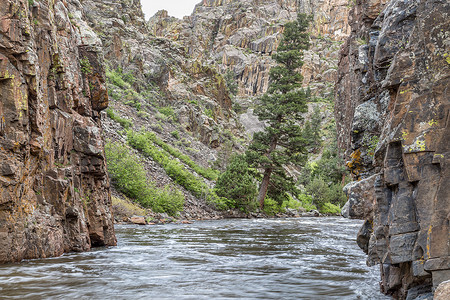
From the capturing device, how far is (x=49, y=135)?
1217 centimetres

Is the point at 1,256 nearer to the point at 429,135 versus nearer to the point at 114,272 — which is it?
the point at 114,272

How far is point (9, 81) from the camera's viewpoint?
33.1 ft

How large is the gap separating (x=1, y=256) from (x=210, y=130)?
52598 mm

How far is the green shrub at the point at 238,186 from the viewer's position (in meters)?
35.6

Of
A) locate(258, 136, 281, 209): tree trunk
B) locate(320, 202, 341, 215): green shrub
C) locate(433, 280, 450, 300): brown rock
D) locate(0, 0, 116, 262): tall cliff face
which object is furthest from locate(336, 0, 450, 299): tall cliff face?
locate(320, 202, 341, 215): green shrub

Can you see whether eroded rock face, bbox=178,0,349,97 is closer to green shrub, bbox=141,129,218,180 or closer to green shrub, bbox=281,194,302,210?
green shrub, bbox=141,129,218,180

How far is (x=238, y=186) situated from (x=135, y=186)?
10.4 m

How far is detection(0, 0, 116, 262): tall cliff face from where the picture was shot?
33.0 ft

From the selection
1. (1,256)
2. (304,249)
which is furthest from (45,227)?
(304,249)

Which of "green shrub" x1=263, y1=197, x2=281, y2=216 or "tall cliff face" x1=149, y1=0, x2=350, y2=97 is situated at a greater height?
"tall cliff face" x1=149, y1=0, x2=350, y2=97

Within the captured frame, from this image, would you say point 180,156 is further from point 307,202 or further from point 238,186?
point 307,202

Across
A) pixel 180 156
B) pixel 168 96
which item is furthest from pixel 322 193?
pixel 168 96

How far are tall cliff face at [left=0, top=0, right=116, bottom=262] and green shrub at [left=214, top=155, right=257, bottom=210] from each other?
68.9ft

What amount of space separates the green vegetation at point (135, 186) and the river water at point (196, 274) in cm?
1467
